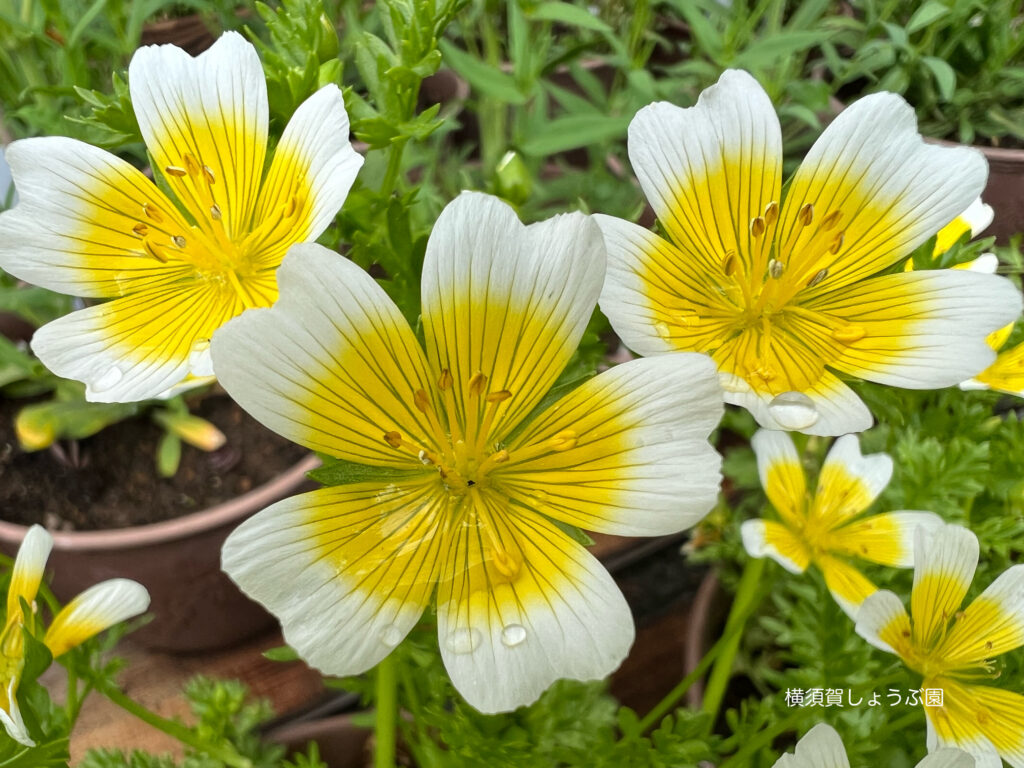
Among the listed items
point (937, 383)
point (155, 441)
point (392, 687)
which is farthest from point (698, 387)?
point (155, 441)

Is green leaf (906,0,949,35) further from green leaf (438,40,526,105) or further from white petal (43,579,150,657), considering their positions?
white petal (43,579,150,657)

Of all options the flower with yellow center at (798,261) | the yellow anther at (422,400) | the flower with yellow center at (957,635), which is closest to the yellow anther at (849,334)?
the flower with yellow center at (798,261)

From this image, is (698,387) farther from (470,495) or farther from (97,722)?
(97,722)

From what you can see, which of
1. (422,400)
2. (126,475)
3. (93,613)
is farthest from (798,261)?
(126,475)

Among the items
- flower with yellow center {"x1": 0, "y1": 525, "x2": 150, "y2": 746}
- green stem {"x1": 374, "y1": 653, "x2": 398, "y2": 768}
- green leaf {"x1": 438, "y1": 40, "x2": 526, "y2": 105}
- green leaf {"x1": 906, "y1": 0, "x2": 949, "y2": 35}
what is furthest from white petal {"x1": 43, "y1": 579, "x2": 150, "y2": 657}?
green leaf {"x1": 906, "y1": 0, "x2": 949, "y2": 35}

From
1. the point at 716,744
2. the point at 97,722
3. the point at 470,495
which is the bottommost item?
the point at 97,722

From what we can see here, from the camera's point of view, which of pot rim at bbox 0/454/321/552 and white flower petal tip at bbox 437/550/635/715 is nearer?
white flower petal tip at bbox 437/550/635/715
